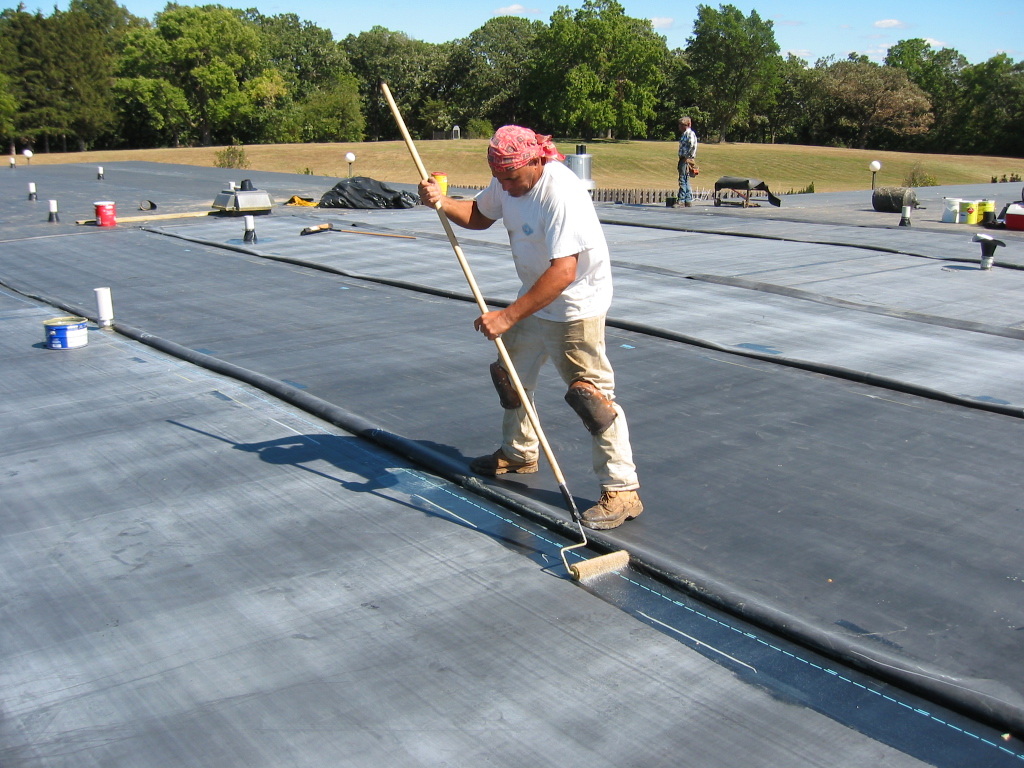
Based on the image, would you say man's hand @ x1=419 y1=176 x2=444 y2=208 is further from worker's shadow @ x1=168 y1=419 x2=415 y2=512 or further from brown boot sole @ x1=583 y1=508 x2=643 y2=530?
brown boot sole @ x1=583 y1=508 x2=643 y2=530

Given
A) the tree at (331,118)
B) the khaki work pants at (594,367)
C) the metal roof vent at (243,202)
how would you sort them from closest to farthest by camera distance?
the khaki work pants at (594,367), the metal roof vent at (243,202), the tree at (331,118)

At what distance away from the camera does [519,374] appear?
12.6ft

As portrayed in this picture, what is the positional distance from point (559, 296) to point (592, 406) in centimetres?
46

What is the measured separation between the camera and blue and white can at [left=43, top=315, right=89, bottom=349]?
6324 mm

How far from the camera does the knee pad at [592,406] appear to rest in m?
3.52

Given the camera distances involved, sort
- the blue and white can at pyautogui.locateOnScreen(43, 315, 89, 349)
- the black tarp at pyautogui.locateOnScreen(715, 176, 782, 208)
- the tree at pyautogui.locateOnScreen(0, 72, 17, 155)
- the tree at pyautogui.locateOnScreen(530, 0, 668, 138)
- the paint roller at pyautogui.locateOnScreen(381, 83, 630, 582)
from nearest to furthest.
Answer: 1. the paint roller at pyautogui.locateOnScreen(381, 83, 630, 582)
2. the blue and white can at pyautogui.locateOnScreen(43, 315, 89, 349)
3. the black tarp at pyautogui.locateOnScreen(715, 176, 782, 208)
4. the tree at pyautogui.locateOnScreen(0, 72, 17, 155)
5. the tree at pyautogui.locateOnScreen(530, 0, 668, 138)

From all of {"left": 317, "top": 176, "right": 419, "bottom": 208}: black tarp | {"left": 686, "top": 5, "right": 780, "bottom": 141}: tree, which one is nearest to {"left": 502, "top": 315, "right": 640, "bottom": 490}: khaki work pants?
{"left": 317, "top": 176, "right": 419, "bottom": 208}: black tarp

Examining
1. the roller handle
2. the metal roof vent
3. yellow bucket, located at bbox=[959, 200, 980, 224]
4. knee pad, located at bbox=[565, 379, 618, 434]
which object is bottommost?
knee pad, located at bbox=[565, 379, 618, 434]

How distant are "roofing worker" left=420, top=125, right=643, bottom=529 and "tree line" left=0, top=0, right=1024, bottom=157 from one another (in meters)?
48.4

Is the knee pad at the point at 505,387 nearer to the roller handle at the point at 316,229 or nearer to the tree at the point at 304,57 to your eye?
the roller handle at the point at 316,229

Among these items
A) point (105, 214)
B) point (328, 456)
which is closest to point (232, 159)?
point (105, 214)

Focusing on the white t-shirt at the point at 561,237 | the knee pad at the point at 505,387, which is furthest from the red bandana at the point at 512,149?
the knee pad at the point at 505,387

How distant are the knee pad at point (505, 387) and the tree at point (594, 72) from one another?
164 ft

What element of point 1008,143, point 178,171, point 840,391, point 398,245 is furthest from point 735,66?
point 840,391
